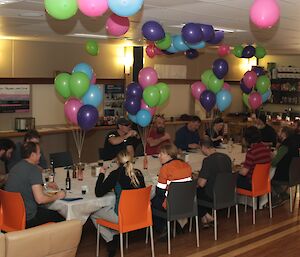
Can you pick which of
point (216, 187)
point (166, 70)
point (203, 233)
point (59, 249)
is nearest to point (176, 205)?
point (216, 187)

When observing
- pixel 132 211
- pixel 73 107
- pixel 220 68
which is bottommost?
pixel 132 211

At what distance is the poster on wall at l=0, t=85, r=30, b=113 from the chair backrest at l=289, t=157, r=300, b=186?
5404mm

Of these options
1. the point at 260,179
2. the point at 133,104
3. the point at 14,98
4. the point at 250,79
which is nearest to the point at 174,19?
the point at 133,104

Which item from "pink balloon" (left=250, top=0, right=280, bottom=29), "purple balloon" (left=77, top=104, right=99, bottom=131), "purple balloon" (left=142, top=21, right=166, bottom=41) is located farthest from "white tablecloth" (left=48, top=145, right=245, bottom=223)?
"pink balloon" (left=250, top=0, right=280, bottom=29)

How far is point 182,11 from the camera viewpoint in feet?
17.7

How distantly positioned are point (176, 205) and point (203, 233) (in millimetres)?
1129

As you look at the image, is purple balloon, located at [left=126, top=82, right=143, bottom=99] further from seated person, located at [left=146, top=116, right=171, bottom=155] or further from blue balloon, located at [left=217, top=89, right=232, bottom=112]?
blue balloon, located at [left=217, top=89, right=232, bottom=112]

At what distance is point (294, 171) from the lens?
25.1 ft

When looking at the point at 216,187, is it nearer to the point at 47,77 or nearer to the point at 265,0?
the point at 265,0

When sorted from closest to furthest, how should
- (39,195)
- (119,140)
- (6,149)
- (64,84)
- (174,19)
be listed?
(39,195) < (174,19) < (6,149) < (64,84) < (119,140)

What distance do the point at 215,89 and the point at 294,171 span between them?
1.82 m

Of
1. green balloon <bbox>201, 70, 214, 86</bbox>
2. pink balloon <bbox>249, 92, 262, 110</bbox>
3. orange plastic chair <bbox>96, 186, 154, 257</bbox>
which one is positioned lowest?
orange plastic chair <bbox>96, 186, 154, 257</bbox>

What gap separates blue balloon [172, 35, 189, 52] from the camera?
24.4 ft

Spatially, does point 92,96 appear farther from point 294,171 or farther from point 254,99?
point 254,99
